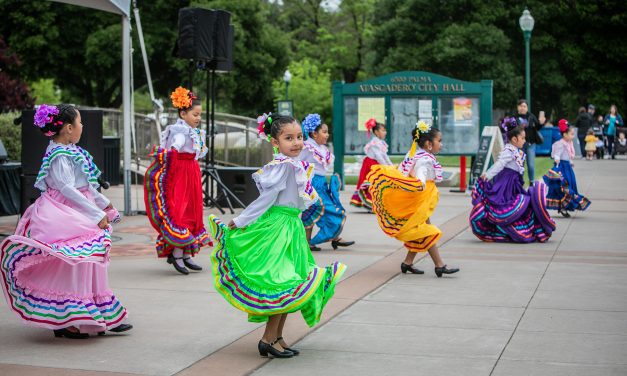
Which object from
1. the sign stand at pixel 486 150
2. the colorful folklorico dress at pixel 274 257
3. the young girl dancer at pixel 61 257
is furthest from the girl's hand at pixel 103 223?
the sign stand at pixel 486 150

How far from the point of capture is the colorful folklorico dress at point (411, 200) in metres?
9.28

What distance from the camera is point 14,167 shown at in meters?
12.7

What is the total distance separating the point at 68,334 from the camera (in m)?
6.66

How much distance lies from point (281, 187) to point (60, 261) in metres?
1.58

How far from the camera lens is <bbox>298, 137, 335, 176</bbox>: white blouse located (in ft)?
37.2

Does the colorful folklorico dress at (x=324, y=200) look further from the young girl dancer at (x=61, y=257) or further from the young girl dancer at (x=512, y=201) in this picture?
the young girl dancer at (x=61, y=257)

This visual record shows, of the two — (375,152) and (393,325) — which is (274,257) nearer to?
(393,325)

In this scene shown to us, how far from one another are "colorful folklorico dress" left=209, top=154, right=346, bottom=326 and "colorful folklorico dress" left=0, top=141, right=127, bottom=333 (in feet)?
3.04

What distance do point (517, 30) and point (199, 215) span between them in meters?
37.3

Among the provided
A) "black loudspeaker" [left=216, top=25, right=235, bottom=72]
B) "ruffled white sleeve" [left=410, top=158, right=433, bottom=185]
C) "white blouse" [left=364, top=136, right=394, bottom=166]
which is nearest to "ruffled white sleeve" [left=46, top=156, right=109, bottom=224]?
"ruffled white sleeve" [left=410, top=158, right=433, bottom=185]

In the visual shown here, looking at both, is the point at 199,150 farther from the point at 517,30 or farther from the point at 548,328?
the point at 517,30

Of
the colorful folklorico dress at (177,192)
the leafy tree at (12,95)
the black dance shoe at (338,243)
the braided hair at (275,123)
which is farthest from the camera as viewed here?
the leafy tree at (12,95)

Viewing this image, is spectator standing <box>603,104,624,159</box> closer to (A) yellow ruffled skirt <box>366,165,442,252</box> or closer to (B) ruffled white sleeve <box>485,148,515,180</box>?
(B) ruffled white sleeve <box>485,148,515,180</box>

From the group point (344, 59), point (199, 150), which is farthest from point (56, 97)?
point (199, 150)
